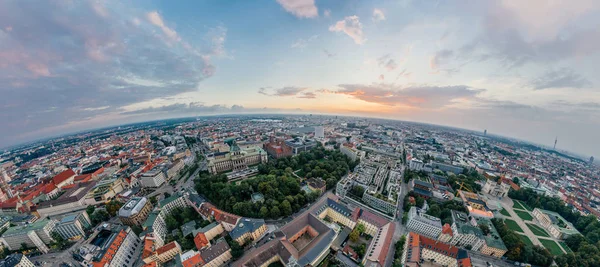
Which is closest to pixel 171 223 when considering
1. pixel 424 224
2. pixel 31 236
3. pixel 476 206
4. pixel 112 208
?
pixel 112 208

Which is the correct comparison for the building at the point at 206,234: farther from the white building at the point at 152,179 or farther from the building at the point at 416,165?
the building at the point at 416,165

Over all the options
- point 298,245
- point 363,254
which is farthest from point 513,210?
point 298,245

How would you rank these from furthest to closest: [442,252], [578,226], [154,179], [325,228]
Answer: [154,179]
[578,226]
[325,228]
[442,252]

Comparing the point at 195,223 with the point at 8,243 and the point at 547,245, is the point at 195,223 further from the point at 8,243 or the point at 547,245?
the point at 547,245

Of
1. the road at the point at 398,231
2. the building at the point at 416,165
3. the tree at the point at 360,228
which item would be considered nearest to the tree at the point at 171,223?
the tree at the point at 360,228

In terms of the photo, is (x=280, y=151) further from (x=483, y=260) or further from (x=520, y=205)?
(x=520, y=205)

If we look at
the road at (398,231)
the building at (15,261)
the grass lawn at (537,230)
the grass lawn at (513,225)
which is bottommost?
the grass lawn at (537,230)

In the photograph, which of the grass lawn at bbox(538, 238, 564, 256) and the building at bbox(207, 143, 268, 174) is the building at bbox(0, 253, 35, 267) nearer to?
the building at bbox(207, 143, 268, 174)
